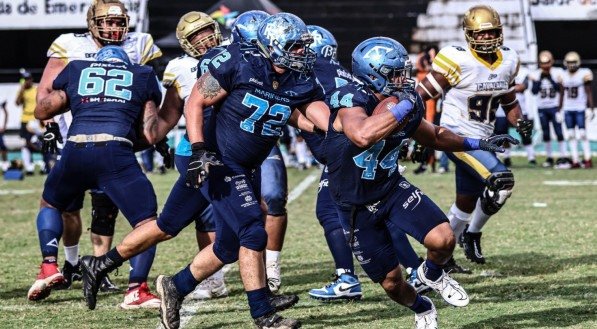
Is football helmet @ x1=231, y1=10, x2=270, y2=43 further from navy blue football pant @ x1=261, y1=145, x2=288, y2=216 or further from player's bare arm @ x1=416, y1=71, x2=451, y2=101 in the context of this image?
player's bare arm @ x1=416, y1=71, x2=451, y2=101

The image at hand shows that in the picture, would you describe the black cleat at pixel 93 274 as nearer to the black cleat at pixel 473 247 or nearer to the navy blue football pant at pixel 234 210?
the navy blue football pant at pixel 234 210

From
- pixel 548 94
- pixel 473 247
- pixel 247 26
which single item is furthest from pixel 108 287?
pixel 548 94

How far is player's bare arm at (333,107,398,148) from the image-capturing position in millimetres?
5504

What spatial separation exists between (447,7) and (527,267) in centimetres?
1557

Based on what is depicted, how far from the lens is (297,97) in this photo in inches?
237

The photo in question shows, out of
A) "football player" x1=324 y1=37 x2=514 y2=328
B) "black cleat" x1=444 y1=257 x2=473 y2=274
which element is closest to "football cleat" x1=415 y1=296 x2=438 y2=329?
"football player" x1=324 y1=37 x2=514 y2=328

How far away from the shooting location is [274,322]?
5.74 m

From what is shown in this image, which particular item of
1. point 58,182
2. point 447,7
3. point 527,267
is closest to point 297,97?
point 58,182

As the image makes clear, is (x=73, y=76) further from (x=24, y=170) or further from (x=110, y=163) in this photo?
(x=24, y=170)

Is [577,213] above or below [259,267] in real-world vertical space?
below

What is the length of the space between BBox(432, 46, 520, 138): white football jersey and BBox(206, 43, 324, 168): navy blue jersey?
235 centimetres

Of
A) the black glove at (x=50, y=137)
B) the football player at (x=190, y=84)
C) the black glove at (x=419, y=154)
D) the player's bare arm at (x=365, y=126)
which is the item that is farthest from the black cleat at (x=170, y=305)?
the black glove at (x=419, y=154)

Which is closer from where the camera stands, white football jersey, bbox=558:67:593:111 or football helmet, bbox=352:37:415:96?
football helmet, bbox=352:37:415:96

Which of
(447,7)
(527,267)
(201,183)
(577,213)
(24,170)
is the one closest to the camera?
(201,183)
